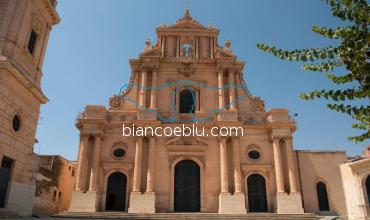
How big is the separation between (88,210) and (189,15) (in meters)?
15.9

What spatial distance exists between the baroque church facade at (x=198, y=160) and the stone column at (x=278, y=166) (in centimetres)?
6

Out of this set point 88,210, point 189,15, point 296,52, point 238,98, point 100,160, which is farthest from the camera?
point 189,15

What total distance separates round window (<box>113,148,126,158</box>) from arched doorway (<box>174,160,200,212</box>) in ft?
11.4

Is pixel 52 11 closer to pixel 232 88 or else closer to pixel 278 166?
pixel 232 88

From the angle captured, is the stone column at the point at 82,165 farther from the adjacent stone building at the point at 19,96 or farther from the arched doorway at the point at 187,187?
the adjacent stone building at the point at 19,96

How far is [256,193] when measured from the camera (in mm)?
19734

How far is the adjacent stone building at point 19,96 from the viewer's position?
11.0 m

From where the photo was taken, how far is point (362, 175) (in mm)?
16625

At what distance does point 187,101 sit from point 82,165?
8107 mm

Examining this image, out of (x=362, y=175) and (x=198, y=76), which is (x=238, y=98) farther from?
(x=362, y=175)

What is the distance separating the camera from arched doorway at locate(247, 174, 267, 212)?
63.7 ft

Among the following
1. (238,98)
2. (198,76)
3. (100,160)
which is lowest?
(100,160)

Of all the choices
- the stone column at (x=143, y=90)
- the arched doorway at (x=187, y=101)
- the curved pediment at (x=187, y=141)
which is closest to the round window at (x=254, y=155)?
the curved pediment at (x=187, y=141)

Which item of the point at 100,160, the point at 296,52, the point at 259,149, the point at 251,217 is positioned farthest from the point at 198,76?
the point at 296,52
